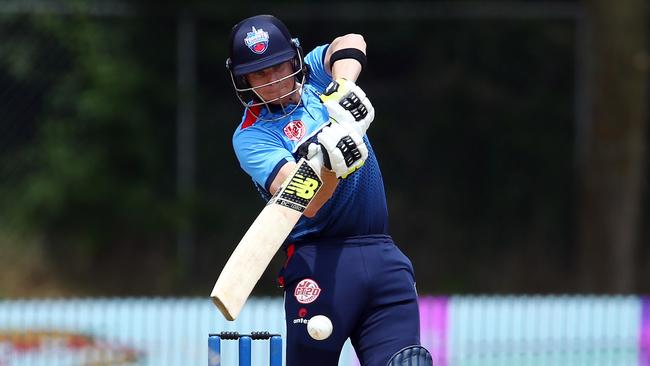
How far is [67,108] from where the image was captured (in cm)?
886

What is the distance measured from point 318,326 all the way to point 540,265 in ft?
19.3

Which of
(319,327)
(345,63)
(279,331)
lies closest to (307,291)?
(319,327)

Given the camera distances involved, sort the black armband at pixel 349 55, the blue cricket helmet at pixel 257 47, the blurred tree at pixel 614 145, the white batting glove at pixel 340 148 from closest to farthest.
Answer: the white batting glove at pixel 340 148 → the blue cricket helmet at pixel 257 47 → the black armband at pixel 349 55 → the blurred tree at pixel 614 145

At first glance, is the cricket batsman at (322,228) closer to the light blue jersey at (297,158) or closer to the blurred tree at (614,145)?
the light blue jersey at (297,158)

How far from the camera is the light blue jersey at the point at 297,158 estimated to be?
151 inches

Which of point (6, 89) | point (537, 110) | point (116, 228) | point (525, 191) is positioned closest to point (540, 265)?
point (525, 191)

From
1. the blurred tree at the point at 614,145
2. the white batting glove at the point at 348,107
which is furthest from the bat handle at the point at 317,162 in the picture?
the blurred tree at the point at 614,145

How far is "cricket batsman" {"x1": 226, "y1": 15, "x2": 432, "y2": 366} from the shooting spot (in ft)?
12.4

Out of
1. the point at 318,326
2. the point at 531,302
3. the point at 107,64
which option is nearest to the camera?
the point at 318,326

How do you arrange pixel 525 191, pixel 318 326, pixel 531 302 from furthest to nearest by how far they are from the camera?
pixel 525 191
pixel 531 302
pixel 318 326

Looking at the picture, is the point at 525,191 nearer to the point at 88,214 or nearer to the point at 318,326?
the point at 88,214

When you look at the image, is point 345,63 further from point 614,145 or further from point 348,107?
point 614,145

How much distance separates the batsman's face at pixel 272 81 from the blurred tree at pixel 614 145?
18.1 feet

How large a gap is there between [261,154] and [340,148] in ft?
1.13
